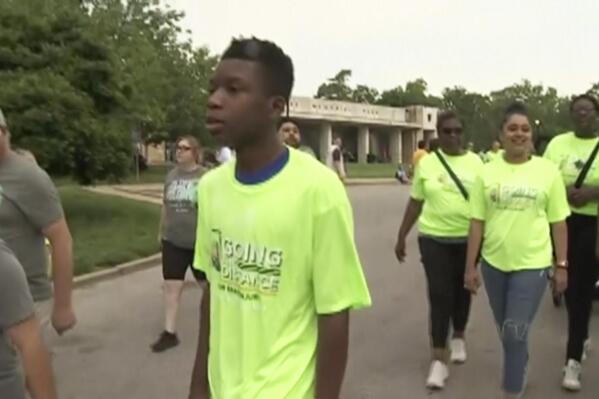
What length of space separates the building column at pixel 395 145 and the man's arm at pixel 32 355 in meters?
101

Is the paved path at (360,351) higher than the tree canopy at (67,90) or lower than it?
lower

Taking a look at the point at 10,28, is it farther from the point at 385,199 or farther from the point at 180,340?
the point at 385,199

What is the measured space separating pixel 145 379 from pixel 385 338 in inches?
89.4

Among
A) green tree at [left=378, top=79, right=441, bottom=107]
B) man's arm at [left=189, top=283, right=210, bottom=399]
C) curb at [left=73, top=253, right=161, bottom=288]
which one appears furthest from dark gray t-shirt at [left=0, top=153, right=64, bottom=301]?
green tree at [left=378, top=79, right=441, bottom=107]

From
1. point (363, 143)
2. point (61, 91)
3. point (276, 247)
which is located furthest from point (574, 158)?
point (363, 143)

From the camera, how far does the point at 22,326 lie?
301 cm

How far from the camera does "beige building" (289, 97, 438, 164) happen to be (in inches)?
3378

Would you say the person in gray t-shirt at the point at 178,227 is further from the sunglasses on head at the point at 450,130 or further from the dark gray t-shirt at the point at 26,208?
the dark gray t-shirt at the point at 26,208

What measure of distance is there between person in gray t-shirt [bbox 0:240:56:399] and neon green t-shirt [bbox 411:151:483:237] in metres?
4.06

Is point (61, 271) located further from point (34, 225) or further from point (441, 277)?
point (441, 277)

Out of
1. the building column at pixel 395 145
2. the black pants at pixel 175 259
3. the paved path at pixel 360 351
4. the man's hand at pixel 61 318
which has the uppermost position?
the man's hand at pixel 61 318

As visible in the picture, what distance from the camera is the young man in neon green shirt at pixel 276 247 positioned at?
2.64m

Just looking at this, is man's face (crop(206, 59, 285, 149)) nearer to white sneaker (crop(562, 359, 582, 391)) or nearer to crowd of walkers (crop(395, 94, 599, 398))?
crowd of walkers (crop(395, 94, 599, 398))

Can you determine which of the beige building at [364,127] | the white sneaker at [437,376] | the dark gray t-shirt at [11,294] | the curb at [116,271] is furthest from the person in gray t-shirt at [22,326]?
the beige building at [364,127]
